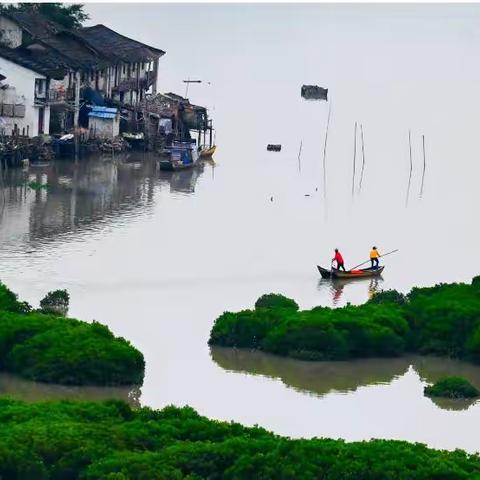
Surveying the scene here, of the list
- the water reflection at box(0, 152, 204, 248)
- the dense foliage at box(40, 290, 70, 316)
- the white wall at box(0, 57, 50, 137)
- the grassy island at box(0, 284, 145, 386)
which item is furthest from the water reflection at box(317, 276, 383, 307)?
the white wall at box(0, 57, 50, 137)

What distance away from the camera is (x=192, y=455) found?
35469mm

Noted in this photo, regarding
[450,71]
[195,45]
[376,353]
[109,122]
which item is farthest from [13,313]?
[195,45]

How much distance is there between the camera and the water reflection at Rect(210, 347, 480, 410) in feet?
153

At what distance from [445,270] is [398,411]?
19.3m

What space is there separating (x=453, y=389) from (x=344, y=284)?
1434 cm

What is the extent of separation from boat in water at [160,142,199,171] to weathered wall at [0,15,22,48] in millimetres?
8515

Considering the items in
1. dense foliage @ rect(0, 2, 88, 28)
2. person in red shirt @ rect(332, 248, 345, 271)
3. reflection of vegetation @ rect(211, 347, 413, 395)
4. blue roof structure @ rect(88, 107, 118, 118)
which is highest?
dense foliage @ rect(0, 2, 88, 28)

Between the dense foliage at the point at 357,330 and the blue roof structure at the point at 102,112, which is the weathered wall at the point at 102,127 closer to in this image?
the blue roof structure at the point at 102,112

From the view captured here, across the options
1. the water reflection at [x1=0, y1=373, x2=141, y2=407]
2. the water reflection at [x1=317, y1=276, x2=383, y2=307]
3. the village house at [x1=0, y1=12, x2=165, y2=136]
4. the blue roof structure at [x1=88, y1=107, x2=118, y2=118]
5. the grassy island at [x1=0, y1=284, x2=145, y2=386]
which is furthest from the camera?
the blue roof structure at [x1=88, y1=107, x2=118, y2=118]

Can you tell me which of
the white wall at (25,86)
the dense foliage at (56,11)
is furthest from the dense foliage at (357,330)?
the dense foliage at (56,11)

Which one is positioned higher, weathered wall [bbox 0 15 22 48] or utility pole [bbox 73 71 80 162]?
weathered wall [bbox 0 15 22 48]

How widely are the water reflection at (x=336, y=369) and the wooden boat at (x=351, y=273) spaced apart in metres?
10.8

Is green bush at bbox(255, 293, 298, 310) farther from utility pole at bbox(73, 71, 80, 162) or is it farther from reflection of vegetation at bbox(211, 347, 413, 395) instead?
utility pole at bbox(73, 71, 80, 162)

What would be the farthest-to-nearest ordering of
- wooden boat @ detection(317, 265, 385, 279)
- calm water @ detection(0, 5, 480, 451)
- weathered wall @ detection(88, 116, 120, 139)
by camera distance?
weathered wall @ detection(88, 116, 120, 139) < wooden boat @ detection(317, 265, 385, 279) < calm water @ detection(0, 5, 480, 451)
